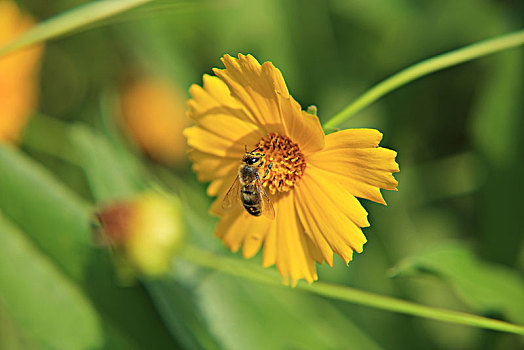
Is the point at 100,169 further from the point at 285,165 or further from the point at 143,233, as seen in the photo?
the point at 285,165

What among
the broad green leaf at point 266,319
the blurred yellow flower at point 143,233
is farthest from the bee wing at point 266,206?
the broad green leaf at point 266,319

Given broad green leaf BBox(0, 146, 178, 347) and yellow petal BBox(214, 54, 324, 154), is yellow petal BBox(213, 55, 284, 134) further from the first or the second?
broad green leaf BBox(0, 146, 178, 347)

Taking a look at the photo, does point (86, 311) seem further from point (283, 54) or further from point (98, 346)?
point (283, 54)

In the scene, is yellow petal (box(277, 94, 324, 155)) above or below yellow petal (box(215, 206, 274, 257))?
above

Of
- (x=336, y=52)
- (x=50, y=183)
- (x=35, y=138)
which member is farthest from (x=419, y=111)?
A: (x=35, y=138)

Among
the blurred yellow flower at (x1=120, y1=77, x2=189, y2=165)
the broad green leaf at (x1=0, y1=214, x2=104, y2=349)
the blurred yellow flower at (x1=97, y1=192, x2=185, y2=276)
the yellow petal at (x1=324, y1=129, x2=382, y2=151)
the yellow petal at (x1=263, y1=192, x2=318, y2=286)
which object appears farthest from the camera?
the blurred yellow flower at (x1=120, y1=77, x2=189, y2=165)

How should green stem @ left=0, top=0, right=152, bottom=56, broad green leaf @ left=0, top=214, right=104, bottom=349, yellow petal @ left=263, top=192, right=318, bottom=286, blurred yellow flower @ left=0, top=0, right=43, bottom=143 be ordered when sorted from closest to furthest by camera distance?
yellow petal @ left=263, top=192, right=318, bottom=286, green stem @ left=0, top=0, right=152, bottom=56, broad green leaf @ left=0, top=214, right=104, bottom=349, blurred yellow flower @ left=0, top=0, right=43, bottom=143

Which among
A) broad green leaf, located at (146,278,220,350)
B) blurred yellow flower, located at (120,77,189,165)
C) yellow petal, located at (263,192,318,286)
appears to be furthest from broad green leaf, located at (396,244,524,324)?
blurred yellow flower, located at (120,77,189,165)
